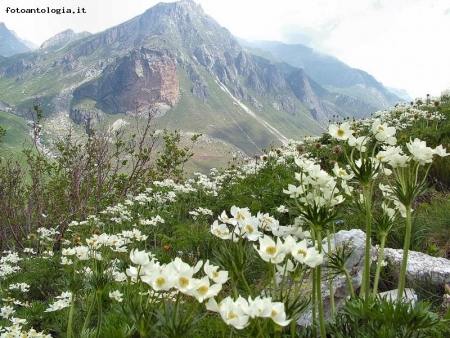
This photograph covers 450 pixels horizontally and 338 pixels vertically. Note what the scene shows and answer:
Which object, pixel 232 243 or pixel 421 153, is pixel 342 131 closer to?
pixel 421 153

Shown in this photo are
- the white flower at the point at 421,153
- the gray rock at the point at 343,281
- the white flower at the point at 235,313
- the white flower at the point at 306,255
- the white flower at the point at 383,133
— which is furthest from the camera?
the gray rock at the point at 343,281

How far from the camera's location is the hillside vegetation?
5.29 ft

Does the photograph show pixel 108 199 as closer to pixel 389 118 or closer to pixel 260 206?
pixel 260 206

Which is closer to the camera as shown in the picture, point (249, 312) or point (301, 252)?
point (249, 312)

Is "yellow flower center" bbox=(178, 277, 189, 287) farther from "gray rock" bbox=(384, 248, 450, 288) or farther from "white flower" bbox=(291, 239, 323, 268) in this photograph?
"gray rock" bbox=(384, 248, 450, 288)

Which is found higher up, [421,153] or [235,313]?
[421,153]

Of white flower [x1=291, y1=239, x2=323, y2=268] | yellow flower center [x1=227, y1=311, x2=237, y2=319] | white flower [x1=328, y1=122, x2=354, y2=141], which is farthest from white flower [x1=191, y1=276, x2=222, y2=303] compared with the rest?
white flower [x1=328, y1=122, x2=354, y2=141]

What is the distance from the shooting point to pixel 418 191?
2035 millimetres

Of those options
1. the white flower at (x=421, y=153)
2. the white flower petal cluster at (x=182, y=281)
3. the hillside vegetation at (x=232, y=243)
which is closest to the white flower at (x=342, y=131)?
the hillside vegetation at (x=232, y=243)

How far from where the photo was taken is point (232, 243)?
1892 mm

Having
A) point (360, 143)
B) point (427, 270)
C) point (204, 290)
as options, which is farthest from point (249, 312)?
point (427, 270)

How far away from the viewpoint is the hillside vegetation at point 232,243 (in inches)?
63.4

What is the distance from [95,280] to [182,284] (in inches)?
38.3

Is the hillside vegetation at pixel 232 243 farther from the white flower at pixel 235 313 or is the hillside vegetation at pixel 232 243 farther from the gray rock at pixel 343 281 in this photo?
the gray rock at pixel 343 281
